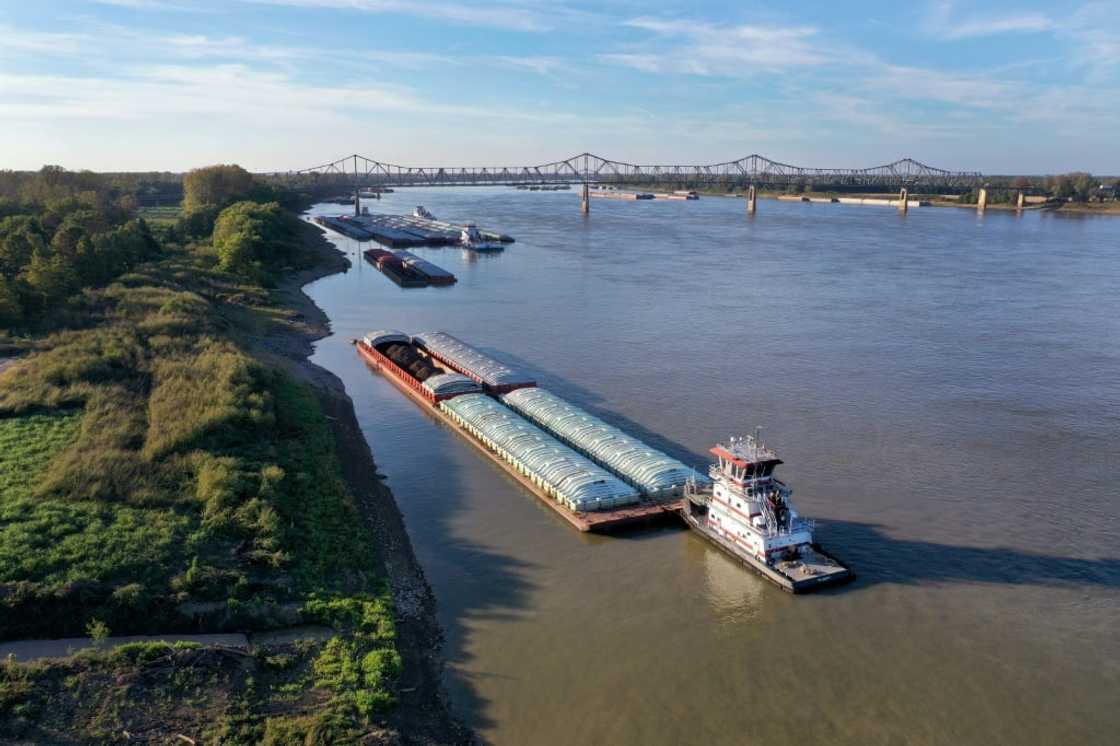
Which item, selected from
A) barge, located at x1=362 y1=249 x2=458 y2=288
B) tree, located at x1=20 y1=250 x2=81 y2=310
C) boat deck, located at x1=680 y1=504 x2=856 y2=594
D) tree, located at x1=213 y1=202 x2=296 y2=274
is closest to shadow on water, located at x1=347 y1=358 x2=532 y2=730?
boat deck, located at x1=680 y1=504 x2=856 y2=594

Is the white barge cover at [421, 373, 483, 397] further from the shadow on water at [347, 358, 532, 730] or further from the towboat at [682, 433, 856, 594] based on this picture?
the towboat at [682, 433, 856, 594]

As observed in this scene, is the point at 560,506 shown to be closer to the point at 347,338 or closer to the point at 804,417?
the point at 804,417

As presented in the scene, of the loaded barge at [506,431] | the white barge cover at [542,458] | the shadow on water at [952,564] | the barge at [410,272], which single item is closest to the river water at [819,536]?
the shadow on water at [952,564]

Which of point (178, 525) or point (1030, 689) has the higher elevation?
point (178, 525)

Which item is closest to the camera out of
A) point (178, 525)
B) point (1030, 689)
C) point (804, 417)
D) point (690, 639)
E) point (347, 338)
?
point (1030, 689)

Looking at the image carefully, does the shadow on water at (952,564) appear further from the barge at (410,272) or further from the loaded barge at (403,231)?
the loaded barge at (403,231)

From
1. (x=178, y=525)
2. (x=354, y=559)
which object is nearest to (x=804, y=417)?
(x=354, y=559)
